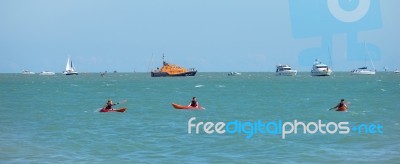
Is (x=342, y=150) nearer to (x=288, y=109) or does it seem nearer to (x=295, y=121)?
(x=295, y=121)

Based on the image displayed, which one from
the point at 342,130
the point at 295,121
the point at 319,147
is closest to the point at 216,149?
the point at 319,147

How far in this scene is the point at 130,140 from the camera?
3114 centimetres

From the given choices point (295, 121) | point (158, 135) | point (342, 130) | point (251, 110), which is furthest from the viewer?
point (251, 110)

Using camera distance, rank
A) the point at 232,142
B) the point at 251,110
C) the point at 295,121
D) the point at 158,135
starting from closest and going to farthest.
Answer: the point at 232,142
the point at 158,135
the point at 295,121
the point at 251,110

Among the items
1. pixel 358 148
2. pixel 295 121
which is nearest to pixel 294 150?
pixel 358 148

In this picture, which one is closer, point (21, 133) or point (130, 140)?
point (130, 140)

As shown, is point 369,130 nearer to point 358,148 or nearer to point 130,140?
point 358,148

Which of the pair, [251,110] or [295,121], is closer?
[295,121]

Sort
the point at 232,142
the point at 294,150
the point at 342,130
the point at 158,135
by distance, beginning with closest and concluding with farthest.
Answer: the point at 294,150 < the point at 232,142 < the point at 158,135 < the point at 342,130

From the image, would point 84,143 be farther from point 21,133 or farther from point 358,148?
point 358,148

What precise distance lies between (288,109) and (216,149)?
2964 cm

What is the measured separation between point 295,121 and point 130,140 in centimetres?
1680

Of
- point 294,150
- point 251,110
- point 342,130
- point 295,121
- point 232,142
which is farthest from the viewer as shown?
point 251,110

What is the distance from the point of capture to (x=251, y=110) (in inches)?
2165
